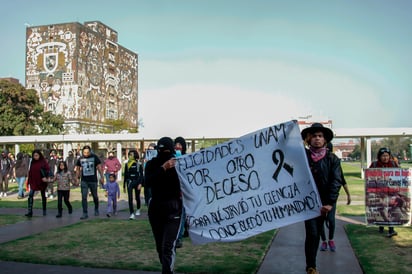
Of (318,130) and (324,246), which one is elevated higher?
(318,130)

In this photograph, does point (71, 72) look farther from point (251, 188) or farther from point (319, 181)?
point (319, 181)

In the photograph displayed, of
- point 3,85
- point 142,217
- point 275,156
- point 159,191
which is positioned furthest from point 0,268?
point 3,85

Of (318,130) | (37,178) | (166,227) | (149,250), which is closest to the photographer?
(166,227)

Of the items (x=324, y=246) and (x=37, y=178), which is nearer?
(x=324, y=246)

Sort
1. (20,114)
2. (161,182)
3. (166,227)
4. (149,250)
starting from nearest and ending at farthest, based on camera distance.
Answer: (166,227) < (161,182) < (149,250) < (20,114)

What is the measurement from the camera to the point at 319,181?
5441 millimetres

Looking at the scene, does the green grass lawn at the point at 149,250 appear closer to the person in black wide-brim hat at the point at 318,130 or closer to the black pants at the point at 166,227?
the black pants at the point at 166,227

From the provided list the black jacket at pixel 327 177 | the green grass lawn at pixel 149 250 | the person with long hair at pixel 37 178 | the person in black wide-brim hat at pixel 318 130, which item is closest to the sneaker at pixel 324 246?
the green grass lawn at pixel 149 250

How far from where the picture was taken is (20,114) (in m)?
52.6

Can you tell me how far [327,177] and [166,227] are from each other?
6.95 feet

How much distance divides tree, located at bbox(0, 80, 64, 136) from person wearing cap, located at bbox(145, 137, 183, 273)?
48.3m

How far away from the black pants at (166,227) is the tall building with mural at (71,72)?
7160 centimetres

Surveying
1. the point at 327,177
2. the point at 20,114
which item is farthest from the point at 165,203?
the point at 20,114

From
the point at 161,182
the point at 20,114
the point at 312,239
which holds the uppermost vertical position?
the point at 20,114
